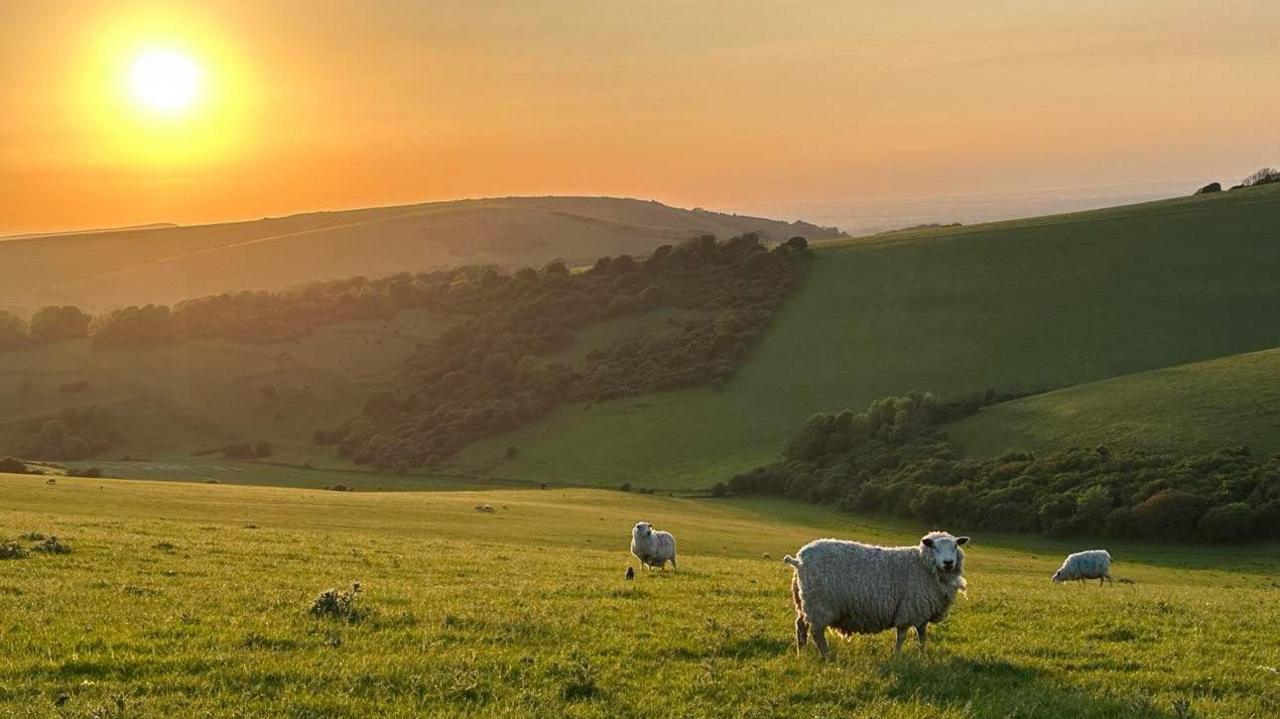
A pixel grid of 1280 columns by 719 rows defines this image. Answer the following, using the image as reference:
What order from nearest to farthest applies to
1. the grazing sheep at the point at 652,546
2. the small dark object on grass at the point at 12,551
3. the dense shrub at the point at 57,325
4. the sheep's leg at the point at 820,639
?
the sheep's leg at the point at 820,639 < the small dark object on grass at the point at 12,551 < the grazing sheep at the point at 652,546 < the dense shrub at the point at 57,325

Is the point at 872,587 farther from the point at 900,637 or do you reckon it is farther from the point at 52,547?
the point at 52,547

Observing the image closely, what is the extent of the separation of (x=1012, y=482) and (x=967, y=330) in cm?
4813

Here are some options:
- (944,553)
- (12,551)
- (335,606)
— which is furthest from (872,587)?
(12,551)

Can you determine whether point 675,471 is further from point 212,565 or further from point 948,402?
point 212,565

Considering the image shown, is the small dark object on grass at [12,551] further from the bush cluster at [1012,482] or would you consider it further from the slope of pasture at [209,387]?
the slope of pasture at [209,387]

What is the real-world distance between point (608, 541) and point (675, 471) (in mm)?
60862

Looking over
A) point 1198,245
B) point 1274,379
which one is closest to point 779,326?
point 1198,245

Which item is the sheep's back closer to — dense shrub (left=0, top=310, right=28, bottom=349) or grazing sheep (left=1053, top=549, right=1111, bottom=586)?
grazing sheep (left=1053, top=549, right=1111, bottom=586)

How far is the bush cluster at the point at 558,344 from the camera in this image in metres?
129

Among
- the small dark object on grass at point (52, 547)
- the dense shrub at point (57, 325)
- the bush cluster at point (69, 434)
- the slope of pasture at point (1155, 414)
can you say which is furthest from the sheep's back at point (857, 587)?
the dense shrub at point (57, 325)

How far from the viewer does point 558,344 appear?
493ft

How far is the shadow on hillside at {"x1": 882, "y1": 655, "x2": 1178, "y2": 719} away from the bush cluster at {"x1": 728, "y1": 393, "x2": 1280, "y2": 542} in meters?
58.5

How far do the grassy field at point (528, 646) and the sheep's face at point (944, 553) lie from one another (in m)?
1.26

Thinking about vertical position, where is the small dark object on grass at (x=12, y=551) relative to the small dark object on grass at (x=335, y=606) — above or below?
above
